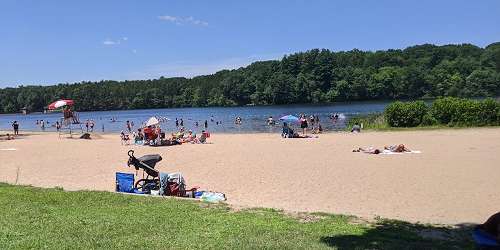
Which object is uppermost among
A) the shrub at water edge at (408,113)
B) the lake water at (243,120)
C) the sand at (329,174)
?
the shrub at water edge at (408,113)

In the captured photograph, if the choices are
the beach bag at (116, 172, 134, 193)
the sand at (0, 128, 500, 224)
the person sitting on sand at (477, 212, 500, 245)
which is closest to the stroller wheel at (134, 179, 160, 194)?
the beach bag at (116, 172, 134, 193)

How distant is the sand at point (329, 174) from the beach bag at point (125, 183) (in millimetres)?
1642

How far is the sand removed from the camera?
11352 millimetres

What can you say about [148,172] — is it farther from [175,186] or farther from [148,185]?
[175,186]

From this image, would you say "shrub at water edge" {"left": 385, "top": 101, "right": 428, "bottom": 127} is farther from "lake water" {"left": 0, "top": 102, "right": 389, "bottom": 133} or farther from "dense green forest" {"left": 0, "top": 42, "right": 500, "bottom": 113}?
"dense green forest" {"left": 0, "top": 42, "right": 500, "bottom": 113}

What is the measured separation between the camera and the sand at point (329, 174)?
11352mm

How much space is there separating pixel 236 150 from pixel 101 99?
171 meters

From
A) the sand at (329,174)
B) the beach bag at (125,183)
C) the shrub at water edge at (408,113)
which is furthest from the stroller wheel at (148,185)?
the shrub at water edge at (408,113)

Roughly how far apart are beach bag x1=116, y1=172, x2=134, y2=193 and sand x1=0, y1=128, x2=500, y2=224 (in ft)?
5.39

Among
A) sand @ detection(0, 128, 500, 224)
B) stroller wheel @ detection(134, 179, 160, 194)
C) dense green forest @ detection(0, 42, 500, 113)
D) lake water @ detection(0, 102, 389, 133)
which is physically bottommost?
lake water @ detection(0, 102, 389, 133)

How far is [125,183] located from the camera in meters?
12.8

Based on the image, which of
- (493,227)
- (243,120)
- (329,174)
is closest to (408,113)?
(329,174)

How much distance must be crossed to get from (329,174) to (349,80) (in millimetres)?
126574

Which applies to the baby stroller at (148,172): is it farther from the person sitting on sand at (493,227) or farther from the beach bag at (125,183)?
the person sitting on sand at (493,227)
